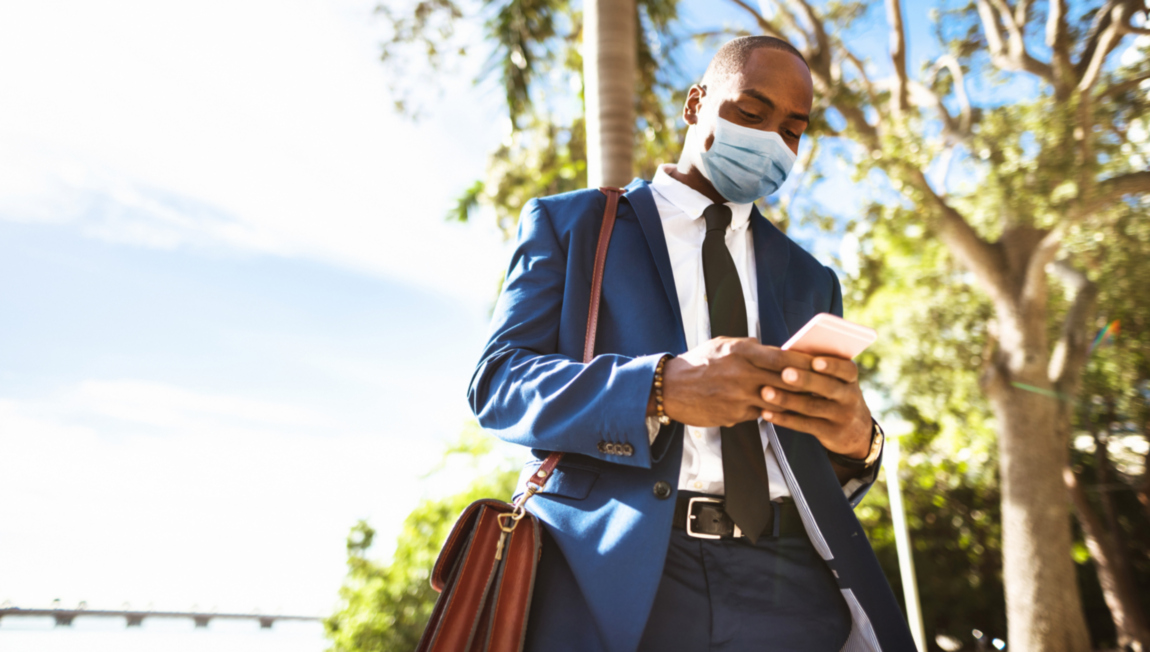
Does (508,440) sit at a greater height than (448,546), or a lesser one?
greater

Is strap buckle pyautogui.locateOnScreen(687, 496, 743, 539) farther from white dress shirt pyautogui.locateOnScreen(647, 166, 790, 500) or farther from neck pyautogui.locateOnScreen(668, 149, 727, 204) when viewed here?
neck pyautogui.locateOnScreen(668, 149, 727, 204)

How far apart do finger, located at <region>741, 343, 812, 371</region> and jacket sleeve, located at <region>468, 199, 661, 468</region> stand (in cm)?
20

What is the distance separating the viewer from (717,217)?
1965 mm

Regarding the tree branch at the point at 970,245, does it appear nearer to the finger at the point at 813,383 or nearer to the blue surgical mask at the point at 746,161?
the blue surgical mask at the point at 746,161

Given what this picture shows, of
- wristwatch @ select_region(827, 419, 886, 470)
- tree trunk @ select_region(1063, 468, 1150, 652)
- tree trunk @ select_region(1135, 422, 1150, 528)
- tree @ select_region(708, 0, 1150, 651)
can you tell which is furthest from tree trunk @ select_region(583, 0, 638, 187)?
tree trunk @ select_region(1135, 422, 1150, 528)

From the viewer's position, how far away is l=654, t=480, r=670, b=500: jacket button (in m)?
1.50

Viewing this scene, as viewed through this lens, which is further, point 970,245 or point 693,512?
point 970,245

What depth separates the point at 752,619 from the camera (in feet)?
5.06

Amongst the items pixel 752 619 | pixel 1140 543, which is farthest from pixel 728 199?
pixel 1140 543

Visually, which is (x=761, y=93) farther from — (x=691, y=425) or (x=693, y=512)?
(x=693, y=512)

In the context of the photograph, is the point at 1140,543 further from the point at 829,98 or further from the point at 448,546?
the point at 448,546

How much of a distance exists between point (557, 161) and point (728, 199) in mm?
9363

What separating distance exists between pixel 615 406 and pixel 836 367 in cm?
39

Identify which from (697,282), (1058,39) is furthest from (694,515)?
(1058,39)
